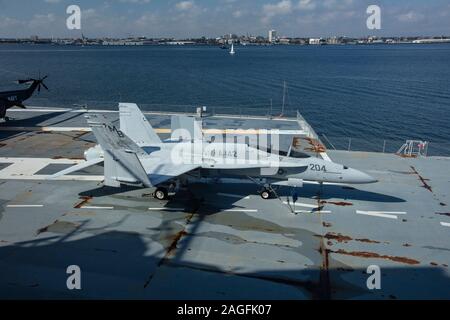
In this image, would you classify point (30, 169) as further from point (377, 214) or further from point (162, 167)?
point (377, 214)

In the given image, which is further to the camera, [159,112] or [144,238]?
[159,112]

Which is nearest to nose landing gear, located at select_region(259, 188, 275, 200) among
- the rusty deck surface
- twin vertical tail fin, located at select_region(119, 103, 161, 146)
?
the rusty deck surface

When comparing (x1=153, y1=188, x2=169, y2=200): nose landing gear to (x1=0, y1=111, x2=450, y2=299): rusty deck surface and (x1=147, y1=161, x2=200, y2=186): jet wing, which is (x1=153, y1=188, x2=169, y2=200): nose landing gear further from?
(x1=147, y1=161, x2=200, y2=186): jet wing

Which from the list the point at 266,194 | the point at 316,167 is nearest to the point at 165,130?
the point at 266,194

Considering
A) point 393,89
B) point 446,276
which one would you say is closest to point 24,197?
point 446,276
